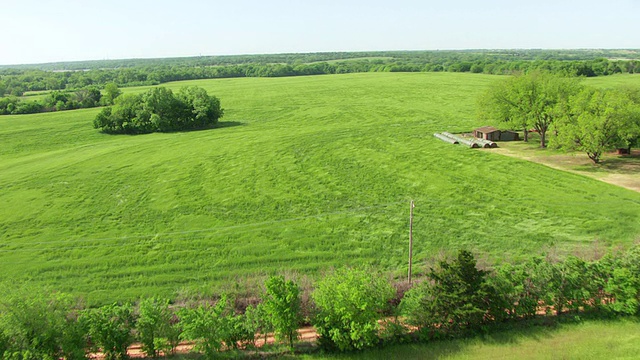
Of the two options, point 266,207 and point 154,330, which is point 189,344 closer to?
point 154,330

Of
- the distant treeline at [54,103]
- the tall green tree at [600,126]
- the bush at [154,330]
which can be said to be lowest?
the bush at [154,330]

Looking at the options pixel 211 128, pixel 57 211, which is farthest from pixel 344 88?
pixel 57 211

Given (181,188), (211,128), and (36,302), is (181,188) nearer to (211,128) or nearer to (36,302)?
(36,302)

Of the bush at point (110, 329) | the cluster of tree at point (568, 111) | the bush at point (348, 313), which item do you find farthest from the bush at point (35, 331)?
Result: the cluster of tree at point (568, 111)

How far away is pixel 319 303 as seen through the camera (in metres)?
16.1

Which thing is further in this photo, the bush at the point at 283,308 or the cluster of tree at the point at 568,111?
the cluster of tree at the point at 568,111

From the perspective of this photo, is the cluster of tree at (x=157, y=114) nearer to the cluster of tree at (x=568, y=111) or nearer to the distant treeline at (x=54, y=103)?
the distant treeline at (x=54, y=103)

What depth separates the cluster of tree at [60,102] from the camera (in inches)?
3280

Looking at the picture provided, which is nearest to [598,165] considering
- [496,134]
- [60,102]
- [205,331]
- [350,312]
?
[496,134]

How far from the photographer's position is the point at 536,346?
52.7 feet

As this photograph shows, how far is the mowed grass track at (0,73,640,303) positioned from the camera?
24562 mm

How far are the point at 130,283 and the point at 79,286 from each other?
269 cm

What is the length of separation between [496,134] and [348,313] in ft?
139

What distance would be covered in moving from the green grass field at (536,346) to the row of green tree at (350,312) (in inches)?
18.4
